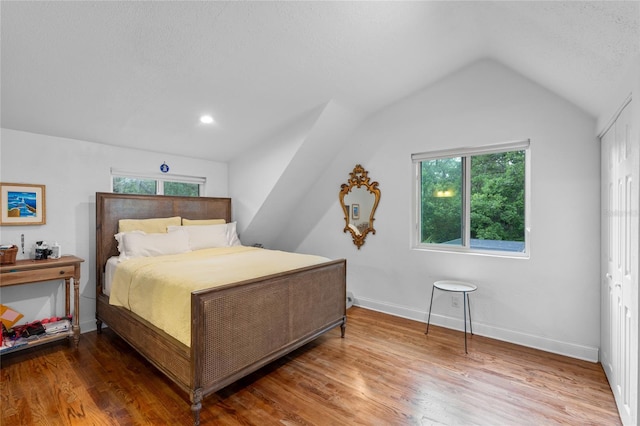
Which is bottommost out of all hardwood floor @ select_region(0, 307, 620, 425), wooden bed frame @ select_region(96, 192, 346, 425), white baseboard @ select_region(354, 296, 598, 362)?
hardwood floor @ select_region(0, 307, 620, 425)

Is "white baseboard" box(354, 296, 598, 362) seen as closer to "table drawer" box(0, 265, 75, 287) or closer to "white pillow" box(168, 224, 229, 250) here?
"white pillow" box(168, 224, 229, 250)

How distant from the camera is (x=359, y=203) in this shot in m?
4.01

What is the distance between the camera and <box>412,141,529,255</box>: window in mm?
3037

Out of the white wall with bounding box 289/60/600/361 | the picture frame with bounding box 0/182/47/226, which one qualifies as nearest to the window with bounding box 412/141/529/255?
the white wall with bounding box 289/60/600/361

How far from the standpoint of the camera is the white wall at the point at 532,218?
265 centimetres

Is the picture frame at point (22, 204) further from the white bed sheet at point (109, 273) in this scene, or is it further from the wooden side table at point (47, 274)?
the white bed sheet at point (109, 273)

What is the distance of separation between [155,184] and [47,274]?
4.95 ft

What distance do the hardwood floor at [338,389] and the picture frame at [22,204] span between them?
116cm

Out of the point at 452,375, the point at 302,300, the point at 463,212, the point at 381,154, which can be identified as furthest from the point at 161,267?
the point at 463,212

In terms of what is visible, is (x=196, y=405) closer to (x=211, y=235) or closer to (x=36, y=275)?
(x=36, y=275)

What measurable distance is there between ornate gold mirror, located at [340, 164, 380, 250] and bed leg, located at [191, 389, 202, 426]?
2563 mm

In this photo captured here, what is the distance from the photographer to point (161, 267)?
2469 millimetres

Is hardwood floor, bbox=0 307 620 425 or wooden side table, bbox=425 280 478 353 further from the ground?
wooden side table, bbox=425 280 478 353

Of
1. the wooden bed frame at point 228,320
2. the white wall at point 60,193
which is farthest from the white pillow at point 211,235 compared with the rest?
the white wall at point 60,193
